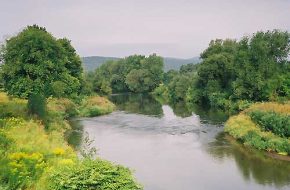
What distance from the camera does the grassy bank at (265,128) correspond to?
3189cm

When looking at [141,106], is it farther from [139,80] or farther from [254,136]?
[139,80]

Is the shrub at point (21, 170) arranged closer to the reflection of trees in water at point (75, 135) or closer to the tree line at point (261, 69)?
the reflection of trees in water at point (75, 135)

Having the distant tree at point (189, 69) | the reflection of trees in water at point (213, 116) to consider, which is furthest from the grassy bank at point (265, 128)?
the distant tree at point (189, 69)

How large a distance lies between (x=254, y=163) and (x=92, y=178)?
55.3 ft

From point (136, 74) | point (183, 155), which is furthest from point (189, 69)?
point (183, 155)

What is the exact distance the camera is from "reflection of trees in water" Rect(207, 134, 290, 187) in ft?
84.8

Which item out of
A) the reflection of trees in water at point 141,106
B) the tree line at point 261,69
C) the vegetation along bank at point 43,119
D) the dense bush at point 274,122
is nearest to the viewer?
the vegetation along bank at point 43,119

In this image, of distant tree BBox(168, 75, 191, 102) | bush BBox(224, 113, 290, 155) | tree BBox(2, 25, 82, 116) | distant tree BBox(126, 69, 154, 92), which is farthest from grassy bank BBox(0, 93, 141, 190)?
distant tree BBox(126, 69, 154, 92)

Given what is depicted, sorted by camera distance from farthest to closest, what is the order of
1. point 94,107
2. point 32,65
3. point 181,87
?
1. point 181,87
2. point 94,107
3. point 32,65

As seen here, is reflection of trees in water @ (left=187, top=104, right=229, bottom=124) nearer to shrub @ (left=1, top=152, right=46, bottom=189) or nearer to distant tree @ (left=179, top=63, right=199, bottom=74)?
shrub @ (left=1, top=152, right=46, bottom=189)

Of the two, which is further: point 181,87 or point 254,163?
point 181,87

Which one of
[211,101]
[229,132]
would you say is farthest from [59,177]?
[211,101]

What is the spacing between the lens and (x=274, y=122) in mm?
34219

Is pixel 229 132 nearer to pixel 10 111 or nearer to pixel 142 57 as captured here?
pixel 10 111
